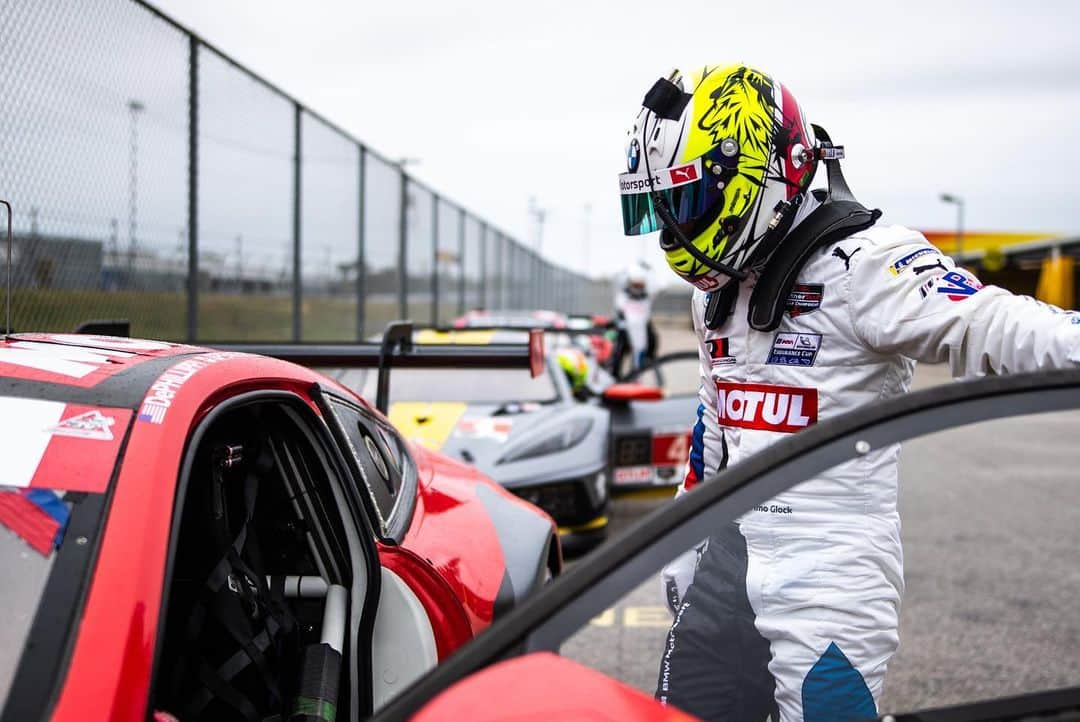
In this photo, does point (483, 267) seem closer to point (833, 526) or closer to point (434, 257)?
point (434, 257)

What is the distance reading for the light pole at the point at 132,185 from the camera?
5809 mm

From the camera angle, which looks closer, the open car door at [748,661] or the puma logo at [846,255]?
the open car door at [748,661]

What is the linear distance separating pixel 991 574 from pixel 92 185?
4805 millimetres

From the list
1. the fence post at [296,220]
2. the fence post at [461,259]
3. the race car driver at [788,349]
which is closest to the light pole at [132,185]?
the fence post at [296,220]

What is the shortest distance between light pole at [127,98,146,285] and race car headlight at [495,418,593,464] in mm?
2242

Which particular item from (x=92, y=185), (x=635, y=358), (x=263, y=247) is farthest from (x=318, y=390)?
(x=635, y=358)

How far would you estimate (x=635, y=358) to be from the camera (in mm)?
15727

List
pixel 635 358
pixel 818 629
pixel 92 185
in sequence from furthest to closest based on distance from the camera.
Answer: pixel 635 358 → pixel 92 185 → pixel 818 629

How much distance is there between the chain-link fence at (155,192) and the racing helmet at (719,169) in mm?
3313

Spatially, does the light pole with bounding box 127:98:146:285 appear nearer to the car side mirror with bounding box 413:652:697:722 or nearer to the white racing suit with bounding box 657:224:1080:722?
the white racing suit with bounding box 657:224:1080:722

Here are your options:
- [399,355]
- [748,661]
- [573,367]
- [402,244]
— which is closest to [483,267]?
[402,244]

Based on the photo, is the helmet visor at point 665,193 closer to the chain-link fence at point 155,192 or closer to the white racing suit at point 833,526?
the white racing suit at point 833,526

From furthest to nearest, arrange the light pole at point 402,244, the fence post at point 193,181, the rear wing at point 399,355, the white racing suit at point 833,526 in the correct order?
1. the light pole at point 402,244
2. the fence post at point 193,181
3. the rear wing at point 399,355
4. the white racing suit at point 833,526

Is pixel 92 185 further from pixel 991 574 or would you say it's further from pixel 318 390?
pixel 991 574
